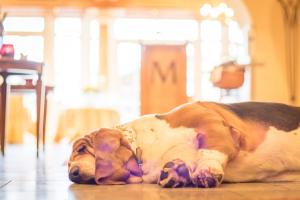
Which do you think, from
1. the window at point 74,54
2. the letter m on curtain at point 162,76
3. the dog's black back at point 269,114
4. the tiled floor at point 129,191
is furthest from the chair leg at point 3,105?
the window at point 74,54

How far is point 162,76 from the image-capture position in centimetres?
792

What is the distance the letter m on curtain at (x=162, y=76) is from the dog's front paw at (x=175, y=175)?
5.90 m

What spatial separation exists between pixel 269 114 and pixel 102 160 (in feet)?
3.02

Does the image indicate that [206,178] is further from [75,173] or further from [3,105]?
[3,105]

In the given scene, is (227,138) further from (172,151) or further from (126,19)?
(126,19)

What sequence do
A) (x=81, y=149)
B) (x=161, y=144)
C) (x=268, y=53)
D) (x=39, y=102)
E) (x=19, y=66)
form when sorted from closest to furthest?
(x=81, y=149) → (x=161, y=144) → (x=19, y=66) → (x=39, y=102) → (x=268, y=53)

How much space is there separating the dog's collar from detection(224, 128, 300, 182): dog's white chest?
39 centimetres

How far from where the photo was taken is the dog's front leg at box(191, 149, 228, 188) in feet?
6.39

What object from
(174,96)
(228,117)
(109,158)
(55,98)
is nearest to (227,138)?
(228,117)

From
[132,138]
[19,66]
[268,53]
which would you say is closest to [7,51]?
[19,66]

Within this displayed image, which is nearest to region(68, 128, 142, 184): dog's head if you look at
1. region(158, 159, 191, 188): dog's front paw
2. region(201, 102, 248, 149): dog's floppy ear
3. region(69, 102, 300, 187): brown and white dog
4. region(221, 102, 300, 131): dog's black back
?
region(69, 102, 300, 187): brown and white dog

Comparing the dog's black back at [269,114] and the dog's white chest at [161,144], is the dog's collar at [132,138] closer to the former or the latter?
the dog's white chest at [161,144]

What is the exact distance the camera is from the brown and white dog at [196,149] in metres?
2.01

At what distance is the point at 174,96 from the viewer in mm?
7945
